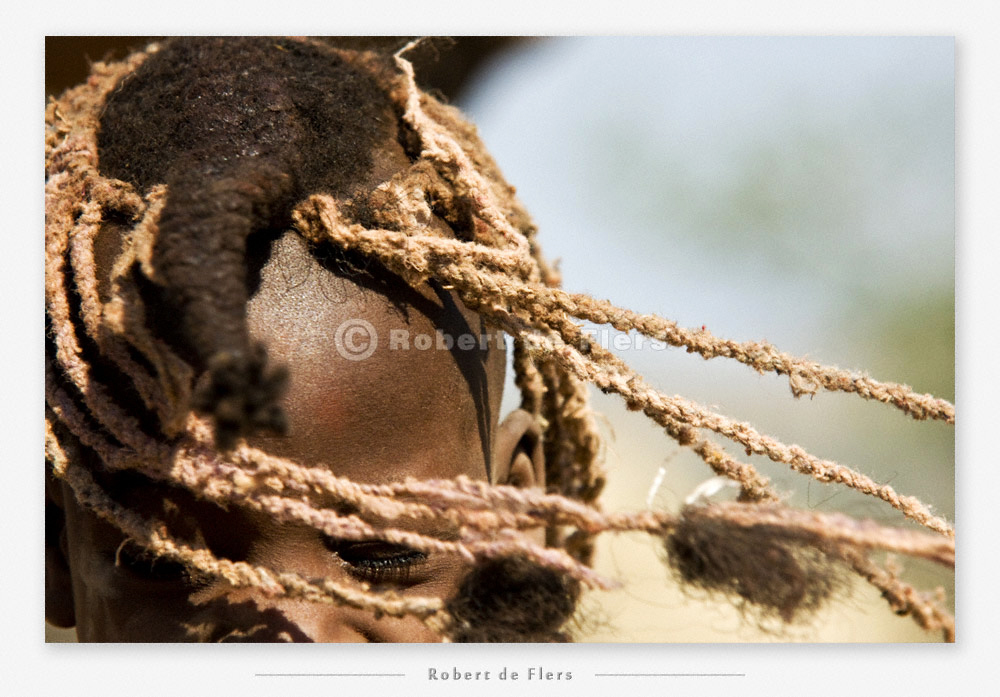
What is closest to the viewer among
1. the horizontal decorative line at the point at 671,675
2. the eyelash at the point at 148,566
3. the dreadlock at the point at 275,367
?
the dreadlock at the point at 275,367

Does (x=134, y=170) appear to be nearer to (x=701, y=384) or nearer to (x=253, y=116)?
(x=253, y=116)

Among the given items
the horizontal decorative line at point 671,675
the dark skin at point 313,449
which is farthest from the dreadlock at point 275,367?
the horizontal decorative line at point 671,675

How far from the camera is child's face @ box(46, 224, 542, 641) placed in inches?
36.2

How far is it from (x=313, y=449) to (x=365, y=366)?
0.38ft

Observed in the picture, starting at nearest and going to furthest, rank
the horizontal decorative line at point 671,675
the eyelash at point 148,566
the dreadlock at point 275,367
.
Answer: the dreadlock at point 275,367 < the eyelash at point 148,566 < the horizontal decorative line at point 671,675

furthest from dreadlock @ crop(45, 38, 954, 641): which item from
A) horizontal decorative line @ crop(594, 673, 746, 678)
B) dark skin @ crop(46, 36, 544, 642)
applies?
horizontal decorative line @ crop(594, 673, 746, 678)

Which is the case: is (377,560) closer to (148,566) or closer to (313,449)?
(313,449)

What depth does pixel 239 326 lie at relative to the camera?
699 millimetres

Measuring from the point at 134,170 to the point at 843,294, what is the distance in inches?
94.4

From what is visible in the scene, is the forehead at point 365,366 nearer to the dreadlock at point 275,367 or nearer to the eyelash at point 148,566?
the dreadlock at point 275,367

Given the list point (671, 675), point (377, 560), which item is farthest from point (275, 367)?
point (671, 675)

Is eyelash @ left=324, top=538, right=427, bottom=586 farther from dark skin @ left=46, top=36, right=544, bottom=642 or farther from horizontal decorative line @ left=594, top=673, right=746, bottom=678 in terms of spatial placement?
horizontal decorative line @ left=594, top=673, right=746, bottom=678

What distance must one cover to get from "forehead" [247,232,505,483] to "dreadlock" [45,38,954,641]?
33 mm

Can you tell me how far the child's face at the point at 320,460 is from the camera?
919 mm
